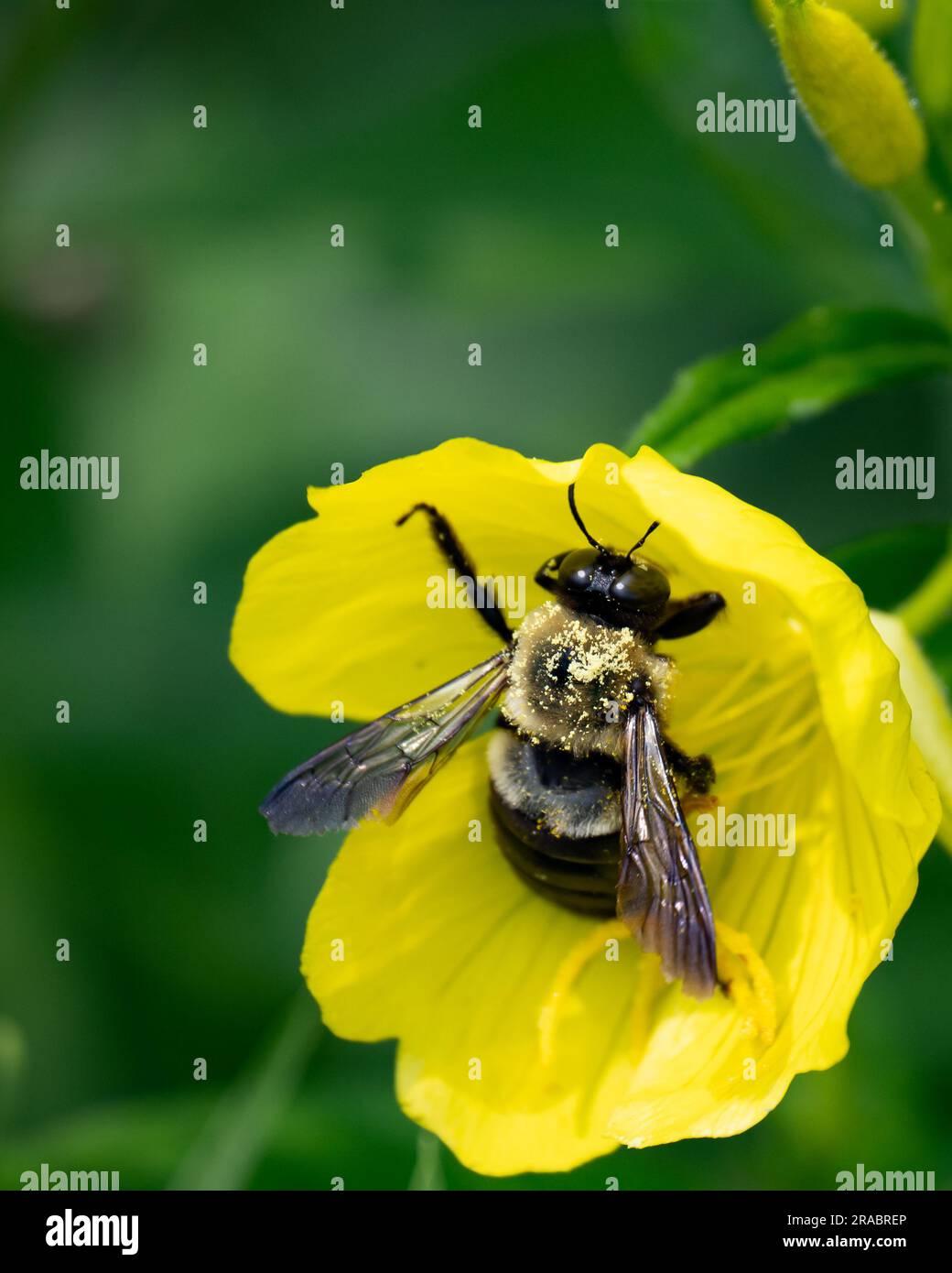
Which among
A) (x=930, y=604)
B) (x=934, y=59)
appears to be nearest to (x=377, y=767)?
(x=930, y=604)

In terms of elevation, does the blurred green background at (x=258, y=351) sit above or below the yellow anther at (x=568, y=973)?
above

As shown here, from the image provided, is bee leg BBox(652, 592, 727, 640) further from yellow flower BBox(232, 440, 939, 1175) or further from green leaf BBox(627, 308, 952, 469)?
green leaf BBox(627, 308, 952, 469)

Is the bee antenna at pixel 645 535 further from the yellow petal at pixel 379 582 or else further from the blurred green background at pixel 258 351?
the blurred green background at pixel 258 351

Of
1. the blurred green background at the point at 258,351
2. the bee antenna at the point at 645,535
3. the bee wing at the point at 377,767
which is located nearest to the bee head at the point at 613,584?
the bee antenna at the point at 645,535

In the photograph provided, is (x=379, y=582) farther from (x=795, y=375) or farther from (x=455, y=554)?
(x=795, y=375)
